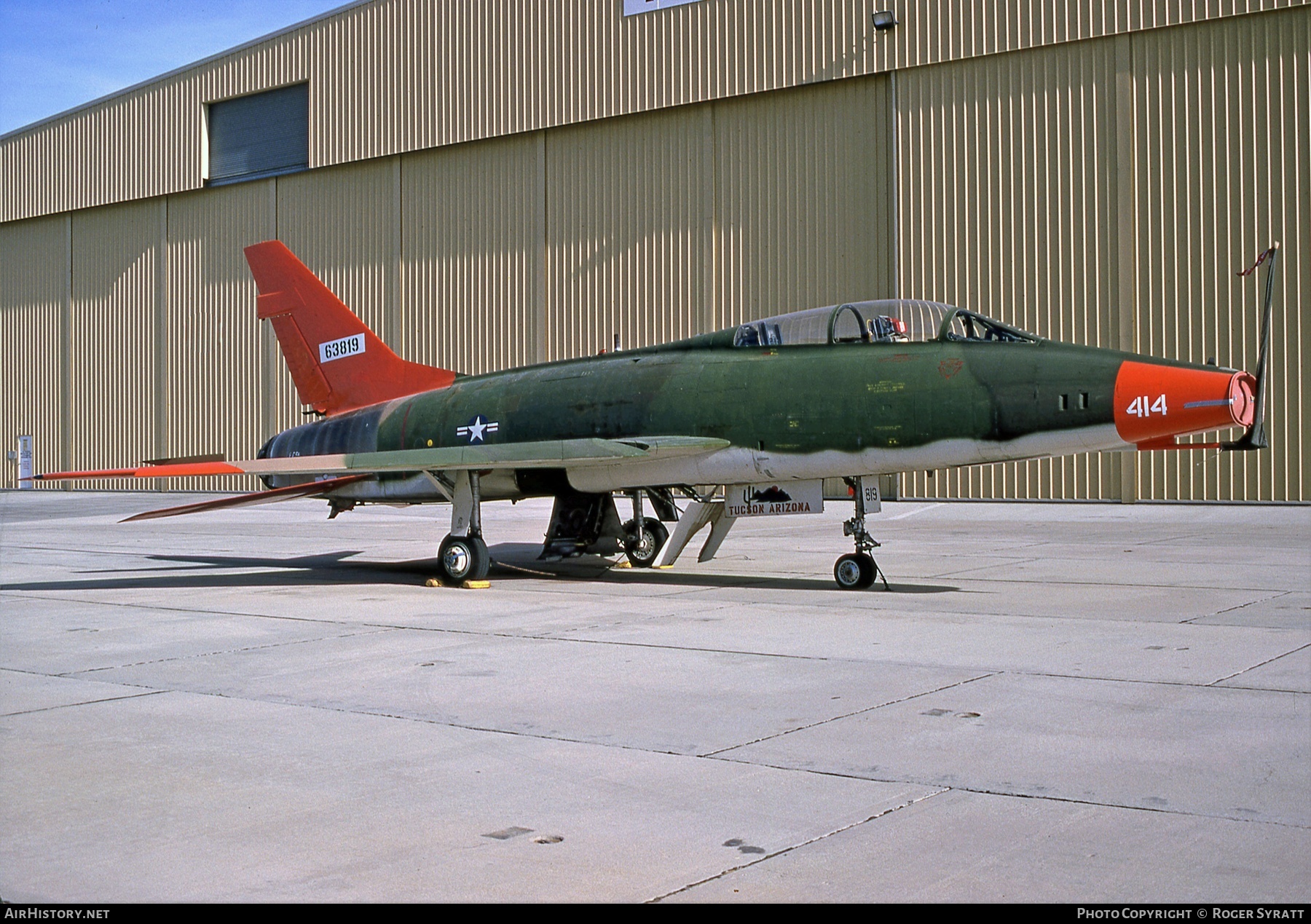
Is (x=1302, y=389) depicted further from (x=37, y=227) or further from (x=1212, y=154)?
(x=37, y=227)

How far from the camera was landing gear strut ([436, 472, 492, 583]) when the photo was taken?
42.8ft

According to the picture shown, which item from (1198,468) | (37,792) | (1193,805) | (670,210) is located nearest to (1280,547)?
(1198,468)

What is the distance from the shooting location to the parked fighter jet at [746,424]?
10.4m

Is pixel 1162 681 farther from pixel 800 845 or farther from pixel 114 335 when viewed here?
pixel 114 335

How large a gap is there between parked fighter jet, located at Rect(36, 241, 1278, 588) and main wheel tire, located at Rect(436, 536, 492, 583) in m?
0.02

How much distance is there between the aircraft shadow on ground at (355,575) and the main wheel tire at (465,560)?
0.87 m

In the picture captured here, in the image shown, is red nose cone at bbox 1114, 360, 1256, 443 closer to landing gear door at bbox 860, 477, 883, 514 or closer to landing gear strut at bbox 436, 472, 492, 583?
landing gear door at bbox 860, 477, 883, 514

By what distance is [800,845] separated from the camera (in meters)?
4.03

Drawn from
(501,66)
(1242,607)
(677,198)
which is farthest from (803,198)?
(1242,607)

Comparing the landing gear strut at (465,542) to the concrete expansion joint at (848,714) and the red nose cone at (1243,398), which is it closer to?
the concrete expansion joint at (848,714)

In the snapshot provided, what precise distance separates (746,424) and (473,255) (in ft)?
77.2

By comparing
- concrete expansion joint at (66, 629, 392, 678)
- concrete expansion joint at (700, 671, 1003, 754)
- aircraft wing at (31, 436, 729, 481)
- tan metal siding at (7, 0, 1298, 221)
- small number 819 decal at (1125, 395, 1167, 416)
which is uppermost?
tan metal siding at (7, 0, 1298, 221)

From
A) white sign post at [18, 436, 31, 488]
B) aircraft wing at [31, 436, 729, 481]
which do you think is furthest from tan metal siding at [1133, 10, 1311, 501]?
white sign post at [18, 436, 31, 488]

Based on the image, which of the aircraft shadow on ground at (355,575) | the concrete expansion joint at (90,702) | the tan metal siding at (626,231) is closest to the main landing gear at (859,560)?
the aircraft shadow on ground at (355,575)
